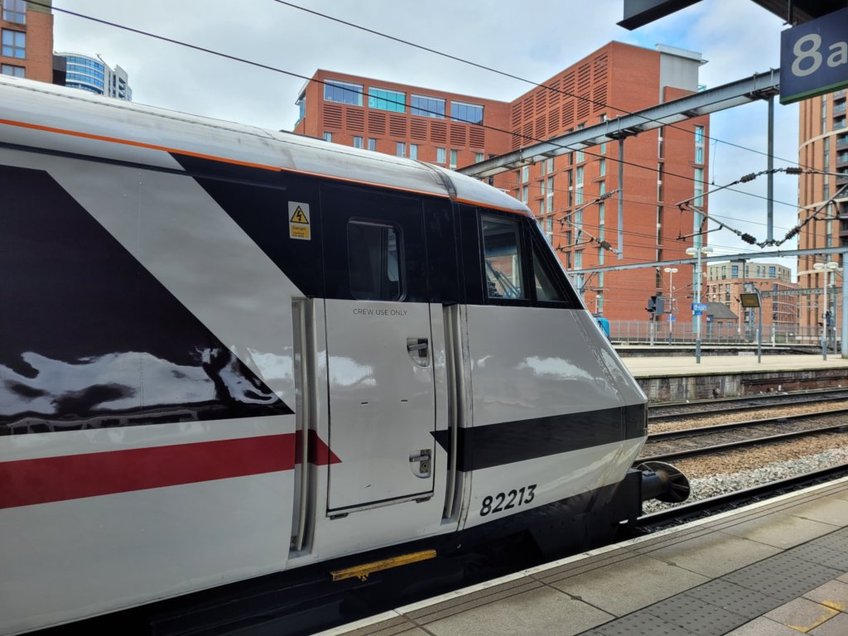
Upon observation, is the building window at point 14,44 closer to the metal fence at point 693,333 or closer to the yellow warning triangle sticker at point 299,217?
the metal fence at point 693,333

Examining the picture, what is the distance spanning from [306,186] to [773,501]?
18.3ft

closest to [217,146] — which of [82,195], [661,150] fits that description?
[82,195]

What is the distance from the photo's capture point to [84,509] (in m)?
2.41

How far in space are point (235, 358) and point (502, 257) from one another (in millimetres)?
1968

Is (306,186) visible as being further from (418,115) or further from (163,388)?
(418,115)

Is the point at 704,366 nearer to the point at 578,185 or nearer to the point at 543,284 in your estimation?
the point at 543,284

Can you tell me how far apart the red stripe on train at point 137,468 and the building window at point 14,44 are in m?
56.7

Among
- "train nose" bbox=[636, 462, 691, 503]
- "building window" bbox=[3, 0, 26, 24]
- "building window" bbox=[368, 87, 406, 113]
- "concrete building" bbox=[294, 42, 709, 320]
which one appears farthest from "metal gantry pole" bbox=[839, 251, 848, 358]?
"building window" bbox=[3, 0, 26, 24]

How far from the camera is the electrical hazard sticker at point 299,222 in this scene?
3107 millimetres

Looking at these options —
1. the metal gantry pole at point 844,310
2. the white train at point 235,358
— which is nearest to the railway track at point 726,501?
the white train at point 235,358

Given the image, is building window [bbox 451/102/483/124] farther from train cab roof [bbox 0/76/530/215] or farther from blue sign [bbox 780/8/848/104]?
train cab roof [bbox 0/76/530/215]

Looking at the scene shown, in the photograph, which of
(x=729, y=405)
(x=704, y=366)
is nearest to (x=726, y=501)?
(x=729, y=405)

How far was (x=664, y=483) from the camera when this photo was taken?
18.5 feet

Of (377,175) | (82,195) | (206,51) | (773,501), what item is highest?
(206,51)
